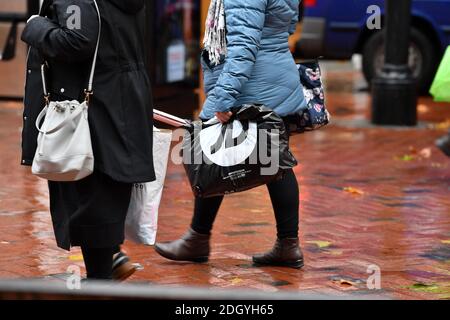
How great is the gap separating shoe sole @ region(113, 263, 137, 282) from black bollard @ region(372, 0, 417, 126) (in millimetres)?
6269

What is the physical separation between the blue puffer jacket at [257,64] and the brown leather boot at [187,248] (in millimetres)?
683

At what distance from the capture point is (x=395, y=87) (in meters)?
10.6

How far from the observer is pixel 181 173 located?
827 centimetres

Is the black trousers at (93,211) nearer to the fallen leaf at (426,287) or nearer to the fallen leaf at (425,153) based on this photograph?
the fallen leaf at (426,287)

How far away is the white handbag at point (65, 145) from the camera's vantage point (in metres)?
4.21

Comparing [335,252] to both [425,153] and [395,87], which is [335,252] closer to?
[425,153]

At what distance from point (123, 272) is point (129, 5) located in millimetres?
1220

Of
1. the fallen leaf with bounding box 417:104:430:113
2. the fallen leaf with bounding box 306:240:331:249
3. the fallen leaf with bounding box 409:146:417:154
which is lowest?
the fallen leaf with bounding box 417:104:430:113

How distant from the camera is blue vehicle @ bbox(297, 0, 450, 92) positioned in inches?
498

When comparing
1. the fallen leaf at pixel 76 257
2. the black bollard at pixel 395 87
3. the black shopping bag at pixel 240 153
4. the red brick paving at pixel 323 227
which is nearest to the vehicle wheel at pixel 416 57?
the black bollard at pixel 395 87

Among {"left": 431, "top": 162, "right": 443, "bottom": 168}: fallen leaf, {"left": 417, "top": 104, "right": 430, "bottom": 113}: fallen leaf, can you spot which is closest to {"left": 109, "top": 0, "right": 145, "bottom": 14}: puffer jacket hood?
{"left": 431, "top": 162, "right": 443, "bottom": 168}: fallen leaf

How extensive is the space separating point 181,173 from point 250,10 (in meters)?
3.39

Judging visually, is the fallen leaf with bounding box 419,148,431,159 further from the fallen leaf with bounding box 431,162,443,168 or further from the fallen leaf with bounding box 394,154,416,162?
the fallen leaf with bounding box 431,162,443,168
